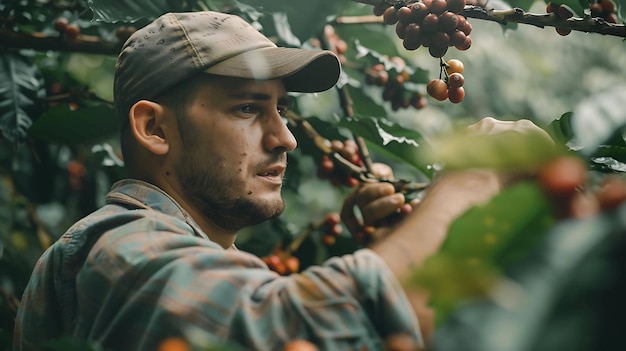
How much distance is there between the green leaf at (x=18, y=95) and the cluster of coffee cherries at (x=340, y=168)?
3.11 feet

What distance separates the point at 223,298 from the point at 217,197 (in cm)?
57

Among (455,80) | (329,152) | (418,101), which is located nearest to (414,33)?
(455,80)

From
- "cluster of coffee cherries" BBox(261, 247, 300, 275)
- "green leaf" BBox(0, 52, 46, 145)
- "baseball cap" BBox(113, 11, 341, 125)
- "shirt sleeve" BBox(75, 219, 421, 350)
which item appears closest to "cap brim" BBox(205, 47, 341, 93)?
"baseball cap" BBox(113, 11, 341, 125)

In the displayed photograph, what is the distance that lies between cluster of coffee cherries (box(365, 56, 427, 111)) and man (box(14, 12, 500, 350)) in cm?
83

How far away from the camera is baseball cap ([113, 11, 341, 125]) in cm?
176

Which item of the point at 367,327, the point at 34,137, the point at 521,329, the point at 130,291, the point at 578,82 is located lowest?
the point at 578,82

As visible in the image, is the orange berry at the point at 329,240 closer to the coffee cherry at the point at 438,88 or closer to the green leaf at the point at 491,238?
the coffee cherry at the point at 438,88

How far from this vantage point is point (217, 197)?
68.3 inches

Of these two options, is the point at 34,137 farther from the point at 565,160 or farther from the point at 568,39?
the point at 568,39

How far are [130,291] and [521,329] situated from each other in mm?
755

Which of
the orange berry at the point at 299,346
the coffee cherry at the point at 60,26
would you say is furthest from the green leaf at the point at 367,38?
the orange berry at the point at 299,346

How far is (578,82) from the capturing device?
6.43 m

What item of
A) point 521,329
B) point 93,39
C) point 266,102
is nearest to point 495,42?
point 93,39

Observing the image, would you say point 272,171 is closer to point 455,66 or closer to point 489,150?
point 455,66
